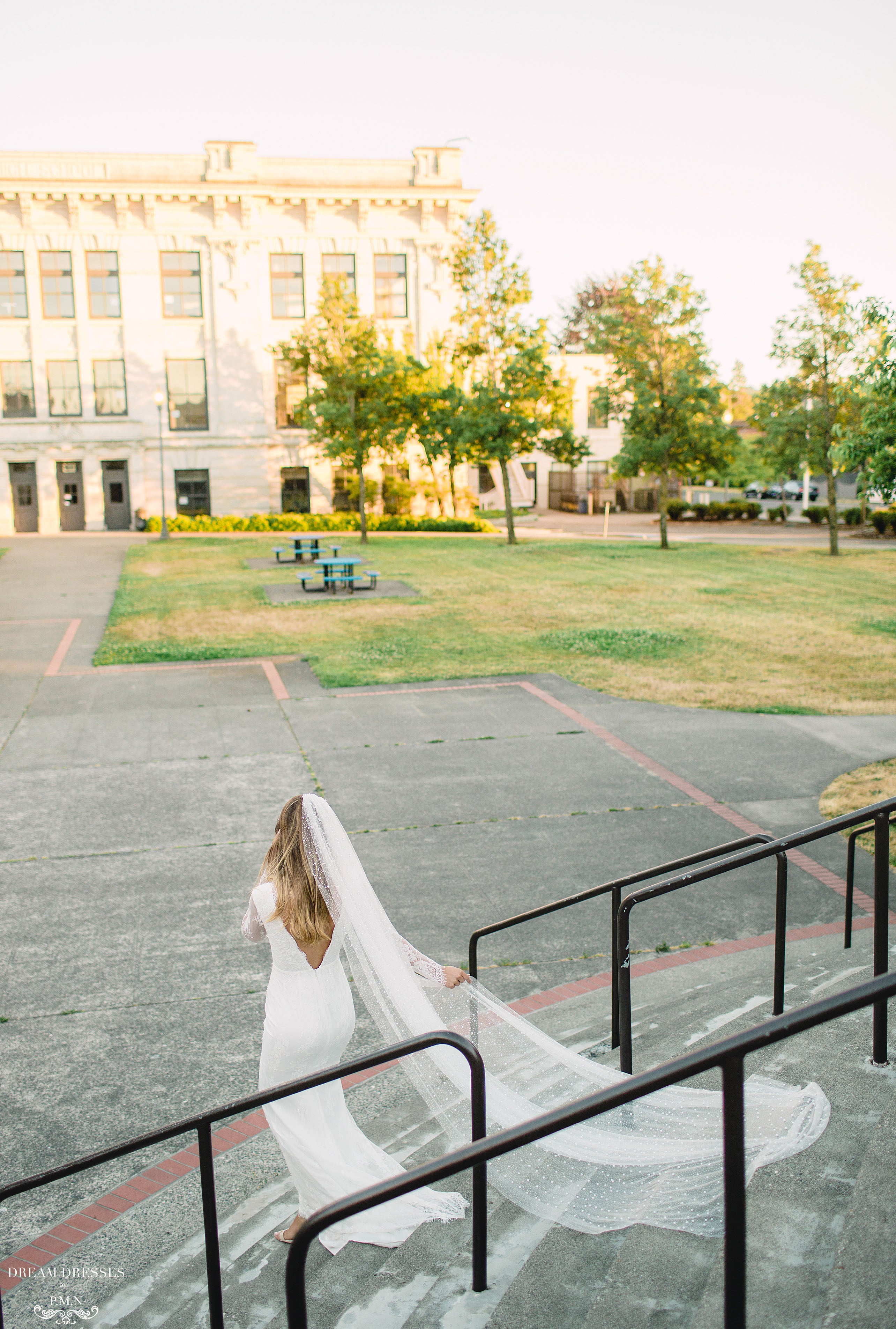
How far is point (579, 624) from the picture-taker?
23.4 m

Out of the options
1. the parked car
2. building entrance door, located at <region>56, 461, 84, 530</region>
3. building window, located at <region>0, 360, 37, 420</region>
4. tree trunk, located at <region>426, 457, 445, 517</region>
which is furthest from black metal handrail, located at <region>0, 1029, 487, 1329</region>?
the parked car

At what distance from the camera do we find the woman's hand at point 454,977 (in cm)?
502

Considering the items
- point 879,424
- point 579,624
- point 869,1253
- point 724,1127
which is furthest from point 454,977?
point 579,624

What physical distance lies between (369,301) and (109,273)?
12934 millimetres

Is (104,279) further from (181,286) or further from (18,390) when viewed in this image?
(18,390)

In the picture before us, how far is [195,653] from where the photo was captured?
1975cm

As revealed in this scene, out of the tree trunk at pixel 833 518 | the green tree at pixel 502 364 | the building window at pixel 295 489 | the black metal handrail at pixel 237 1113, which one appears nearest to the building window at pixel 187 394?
the building window at pixel 295 489

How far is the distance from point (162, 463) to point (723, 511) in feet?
97.4

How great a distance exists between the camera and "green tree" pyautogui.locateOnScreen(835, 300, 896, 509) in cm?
995

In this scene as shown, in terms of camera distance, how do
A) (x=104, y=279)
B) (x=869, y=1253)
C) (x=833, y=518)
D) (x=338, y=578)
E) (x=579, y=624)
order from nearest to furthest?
1. (x=869, y=1253)
2. (x=579, y=624)
3. (x=338, y=578)
4. (x=833, y=518)
5. (x=104, y=279)

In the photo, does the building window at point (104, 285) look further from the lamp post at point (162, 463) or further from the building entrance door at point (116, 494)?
the building entrance door at point (116, 494)

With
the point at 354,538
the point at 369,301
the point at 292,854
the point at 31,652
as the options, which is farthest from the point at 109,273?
the point at 292,854

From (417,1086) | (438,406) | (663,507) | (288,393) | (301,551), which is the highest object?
(288,393)

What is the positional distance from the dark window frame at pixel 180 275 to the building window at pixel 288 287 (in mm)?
3568
